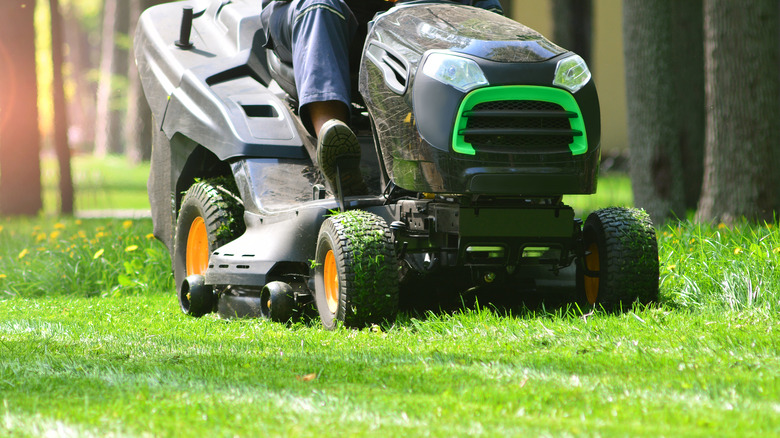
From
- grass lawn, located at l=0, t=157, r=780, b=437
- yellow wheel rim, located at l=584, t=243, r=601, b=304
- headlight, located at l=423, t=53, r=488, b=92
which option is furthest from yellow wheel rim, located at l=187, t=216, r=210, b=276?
yellow wheel rim, located at l=584, t=243, r=601, b=304

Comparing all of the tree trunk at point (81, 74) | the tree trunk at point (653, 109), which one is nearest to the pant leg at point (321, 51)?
the tree trunk at point (653, 109)

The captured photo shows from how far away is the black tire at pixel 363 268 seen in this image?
3.86 metres

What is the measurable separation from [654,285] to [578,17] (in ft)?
37.4

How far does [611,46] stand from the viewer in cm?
1762

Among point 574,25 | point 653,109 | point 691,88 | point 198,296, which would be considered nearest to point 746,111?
point 653,109

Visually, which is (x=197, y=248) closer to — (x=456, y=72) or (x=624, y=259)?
(x=456, y=72)

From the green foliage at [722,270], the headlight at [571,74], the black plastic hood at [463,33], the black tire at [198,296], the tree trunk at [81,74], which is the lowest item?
the tree trunk at [81,74]

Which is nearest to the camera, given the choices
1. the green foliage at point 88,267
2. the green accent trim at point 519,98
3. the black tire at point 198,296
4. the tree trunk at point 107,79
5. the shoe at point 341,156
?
the green accent trim at point 519,98

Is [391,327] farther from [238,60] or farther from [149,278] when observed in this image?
[149,278]

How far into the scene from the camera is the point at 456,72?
12.5 ft

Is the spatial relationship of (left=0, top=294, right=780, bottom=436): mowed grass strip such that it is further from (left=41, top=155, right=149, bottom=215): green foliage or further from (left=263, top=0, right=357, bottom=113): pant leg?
(left=41, top=155, right=149, bottom=215): green foliage

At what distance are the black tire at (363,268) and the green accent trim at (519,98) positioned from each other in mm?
467

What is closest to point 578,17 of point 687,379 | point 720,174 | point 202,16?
point 720,174

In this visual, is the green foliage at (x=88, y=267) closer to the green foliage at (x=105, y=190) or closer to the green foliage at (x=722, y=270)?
the green foliage at (x=722, y=270)
